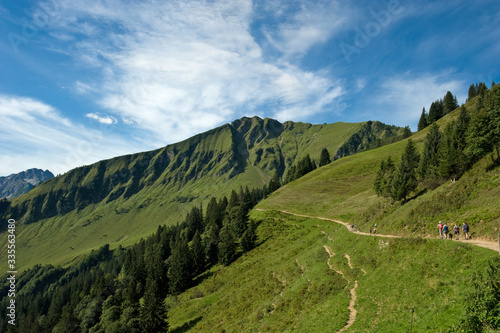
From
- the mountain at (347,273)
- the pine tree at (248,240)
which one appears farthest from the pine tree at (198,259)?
the pine tree at (248,240)

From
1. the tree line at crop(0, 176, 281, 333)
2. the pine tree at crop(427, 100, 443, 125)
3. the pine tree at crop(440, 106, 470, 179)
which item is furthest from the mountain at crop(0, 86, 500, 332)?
the pine tree at crop(427, 100, 443, 125)

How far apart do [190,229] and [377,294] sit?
122 m

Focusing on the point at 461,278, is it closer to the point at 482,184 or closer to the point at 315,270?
the point at 315,270

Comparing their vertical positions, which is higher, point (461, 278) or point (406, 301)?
point (461, 278)

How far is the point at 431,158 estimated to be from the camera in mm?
61406

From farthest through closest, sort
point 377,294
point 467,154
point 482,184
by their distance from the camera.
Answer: point 467,154, point 482,184, point 377,294

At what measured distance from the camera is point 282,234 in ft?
246

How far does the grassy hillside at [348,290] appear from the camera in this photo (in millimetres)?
17531

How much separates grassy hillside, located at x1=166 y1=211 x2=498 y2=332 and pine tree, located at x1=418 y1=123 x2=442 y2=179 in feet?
93.9

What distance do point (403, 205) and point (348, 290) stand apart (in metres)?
29.5

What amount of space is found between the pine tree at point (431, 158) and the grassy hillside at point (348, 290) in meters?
28.6

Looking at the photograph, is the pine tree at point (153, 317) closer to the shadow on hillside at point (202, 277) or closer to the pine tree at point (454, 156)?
the shadow on hillside at point (202, 277)

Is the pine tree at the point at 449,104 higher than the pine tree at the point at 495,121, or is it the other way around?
the pine tree at the point at 449,104

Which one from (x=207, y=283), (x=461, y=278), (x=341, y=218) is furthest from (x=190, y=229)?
(x=461, y=278)
